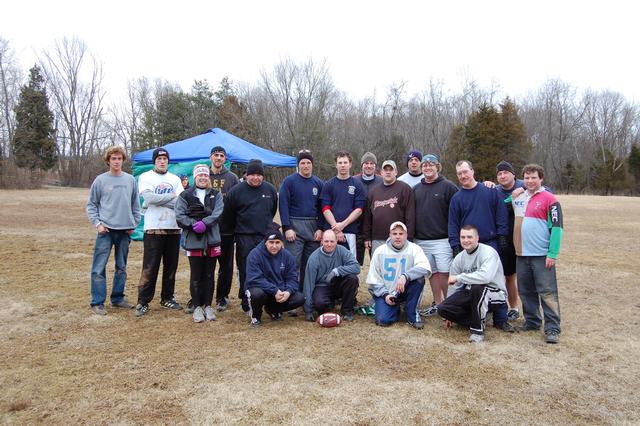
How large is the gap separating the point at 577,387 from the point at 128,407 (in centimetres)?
313

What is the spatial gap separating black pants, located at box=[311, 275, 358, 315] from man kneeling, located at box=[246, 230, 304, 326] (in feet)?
0.67

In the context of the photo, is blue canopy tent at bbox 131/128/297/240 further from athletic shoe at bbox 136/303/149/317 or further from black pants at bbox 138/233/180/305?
athletic shoe at bbox 136/303/149/317

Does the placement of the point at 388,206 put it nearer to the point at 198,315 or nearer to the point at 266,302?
the point at 266,302

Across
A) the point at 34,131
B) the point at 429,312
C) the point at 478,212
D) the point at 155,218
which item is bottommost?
the point at 429,312

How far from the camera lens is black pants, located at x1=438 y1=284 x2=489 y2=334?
4316 mm

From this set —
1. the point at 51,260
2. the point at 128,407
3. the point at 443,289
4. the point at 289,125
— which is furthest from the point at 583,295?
the point at 289,125

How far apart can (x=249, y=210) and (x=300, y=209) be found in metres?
0.58

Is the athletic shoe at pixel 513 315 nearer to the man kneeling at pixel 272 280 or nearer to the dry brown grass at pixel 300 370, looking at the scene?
the dry brown grass at pixel 300 370

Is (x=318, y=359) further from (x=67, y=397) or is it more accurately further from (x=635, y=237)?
(x=635, y=237)

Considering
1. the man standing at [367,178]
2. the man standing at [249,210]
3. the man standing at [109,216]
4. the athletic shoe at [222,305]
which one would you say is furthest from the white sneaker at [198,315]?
the man standing at [367,178]

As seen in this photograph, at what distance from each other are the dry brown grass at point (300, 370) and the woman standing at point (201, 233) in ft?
0.93

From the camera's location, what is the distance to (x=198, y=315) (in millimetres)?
4867

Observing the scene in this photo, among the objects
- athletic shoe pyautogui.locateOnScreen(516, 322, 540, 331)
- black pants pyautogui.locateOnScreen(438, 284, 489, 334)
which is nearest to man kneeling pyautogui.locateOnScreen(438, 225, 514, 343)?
black pants pyautogui.locateOnScreen(438, 284, 489, 334)

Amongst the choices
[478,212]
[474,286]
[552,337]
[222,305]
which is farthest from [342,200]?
[552,337]
